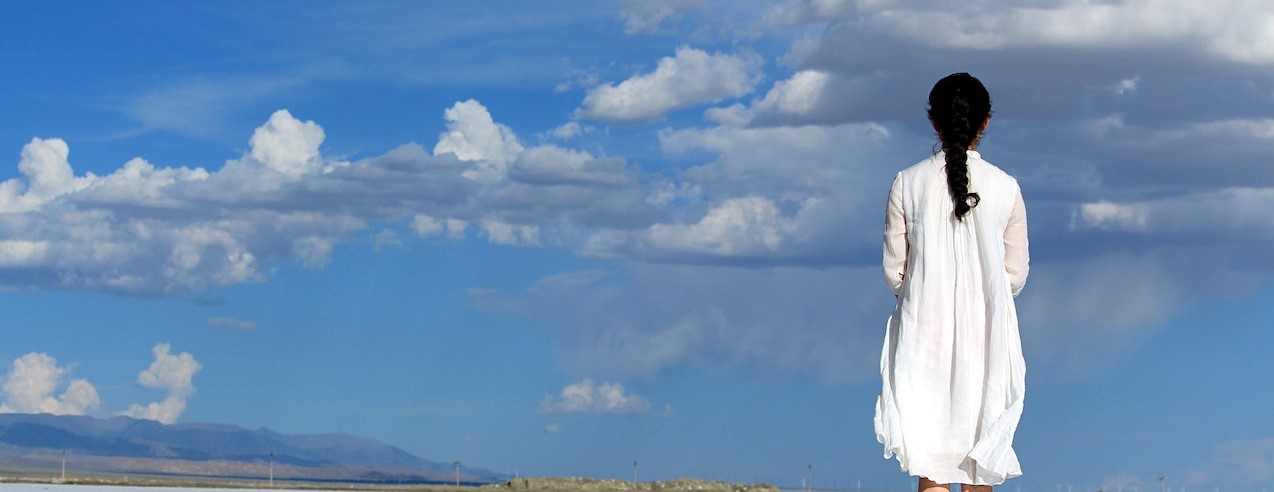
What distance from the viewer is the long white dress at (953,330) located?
7512mm

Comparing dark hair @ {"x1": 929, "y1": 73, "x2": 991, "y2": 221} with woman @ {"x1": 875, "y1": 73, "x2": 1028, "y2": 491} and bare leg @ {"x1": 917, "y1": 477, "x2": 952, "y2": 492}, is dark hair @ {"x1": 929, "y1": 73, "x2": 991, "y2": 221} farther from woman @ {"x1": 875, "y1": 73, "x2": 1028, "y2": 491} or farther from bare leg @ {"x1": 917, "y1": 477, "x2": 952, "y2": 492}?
bare leg @ {"x1": 917, "y1": 477, "x2": 952, "y2": 492}

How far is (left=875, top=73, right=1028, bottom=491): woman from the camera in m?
7.52

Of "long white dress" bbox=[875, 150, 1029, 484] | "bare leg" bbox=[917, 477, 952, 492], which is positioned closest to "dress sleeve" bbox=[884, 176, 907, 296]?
"long white dress" bbox=[875, 150, 1029, 484]

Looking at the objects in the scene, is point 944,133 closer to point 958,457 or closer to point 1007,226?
point 1007,226

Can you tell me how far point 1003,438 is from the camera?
746 centimetres

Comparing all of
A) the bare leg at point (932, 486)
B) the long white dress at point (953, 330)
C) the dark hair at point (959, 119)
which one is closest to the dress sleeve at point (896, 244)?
the long white dress at point (953, 330)

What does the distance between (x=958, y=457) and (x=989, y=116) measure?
1.66 m

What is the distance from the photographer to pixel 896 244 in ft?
25.7

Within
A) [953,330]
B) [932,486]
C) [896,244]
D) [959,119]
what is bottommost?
[932,486]

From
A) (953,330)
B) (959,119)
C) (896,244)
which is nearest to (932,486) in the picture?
(953,330)

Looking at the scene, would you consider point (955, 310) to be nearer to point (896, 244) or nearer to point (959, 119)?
point (896, 244)

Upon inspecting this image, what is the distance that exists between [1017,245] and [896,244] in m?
0.60

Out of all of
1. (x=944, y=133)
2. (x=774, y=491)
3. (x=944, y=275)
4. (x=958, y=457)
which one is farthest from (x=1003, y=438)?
(x=774, y=491)

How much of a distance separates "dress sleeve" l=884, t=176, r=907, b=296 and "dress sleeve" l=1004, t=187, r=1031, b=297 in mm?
503
